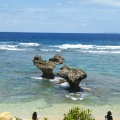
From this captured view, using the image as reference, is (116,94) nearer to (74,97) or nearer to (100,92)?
(100,92)

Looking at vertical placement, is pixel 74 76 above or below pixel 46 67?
below

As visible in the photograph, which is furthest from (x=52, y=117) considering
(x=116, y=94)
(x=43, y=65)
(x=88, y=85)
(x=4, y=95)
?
(x=43, y=65)

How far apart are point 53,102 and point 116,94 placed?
596cm

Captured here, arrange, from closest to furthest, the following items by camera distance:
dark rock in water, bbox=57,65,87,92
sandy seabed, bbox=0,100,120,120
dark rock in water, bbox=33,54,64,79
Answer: sandy seabed, bbox=0,100,120,120 → dark rock in water, bbox=57,65,87,92 → dark rock in water, bbox=33,54,64,79

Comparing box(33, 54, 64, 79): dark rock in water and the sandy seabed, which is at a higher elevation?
box(33, 54, 64, 79): dark rock in water

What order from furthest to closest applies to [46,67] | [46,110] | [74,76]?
1. [46,67]
2. [74,76]
3. [46,110]

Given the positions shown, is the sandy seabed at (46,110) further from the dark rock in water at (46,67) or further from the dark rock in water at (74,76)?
the dark rock in water at (46,67)

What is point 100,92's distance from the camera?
89.1ft

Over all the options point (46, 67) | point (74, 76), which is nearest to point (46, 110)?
point (74, 76)

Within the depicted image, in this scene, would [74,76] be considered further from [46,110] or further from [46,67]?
[46,110]

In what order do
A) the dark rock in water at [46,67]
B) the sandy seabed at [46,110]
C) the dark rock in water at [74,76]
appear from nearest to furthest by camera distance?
the sandy seabed at [46,110], the dark rock in water at [74,76], the dark rock in water at [46,67]

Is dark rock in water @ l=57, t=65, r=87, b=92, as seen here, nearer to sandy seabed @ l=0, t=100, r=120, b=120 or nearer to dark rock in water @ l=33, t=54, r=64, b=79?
sandy seabed @ l=0, t=100, r=120, b=120

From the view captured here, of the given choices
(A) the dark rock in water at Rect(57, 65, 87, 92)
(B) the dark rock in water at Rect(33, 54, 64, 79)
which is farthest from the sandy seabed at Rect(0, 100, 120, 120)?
(B) the dark rock in water at Rect(33, 54, 64, 79)

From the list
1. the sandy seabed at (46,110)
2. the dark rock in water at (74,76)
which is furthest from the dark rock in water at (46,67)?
the sandy seabed at (46,110)
